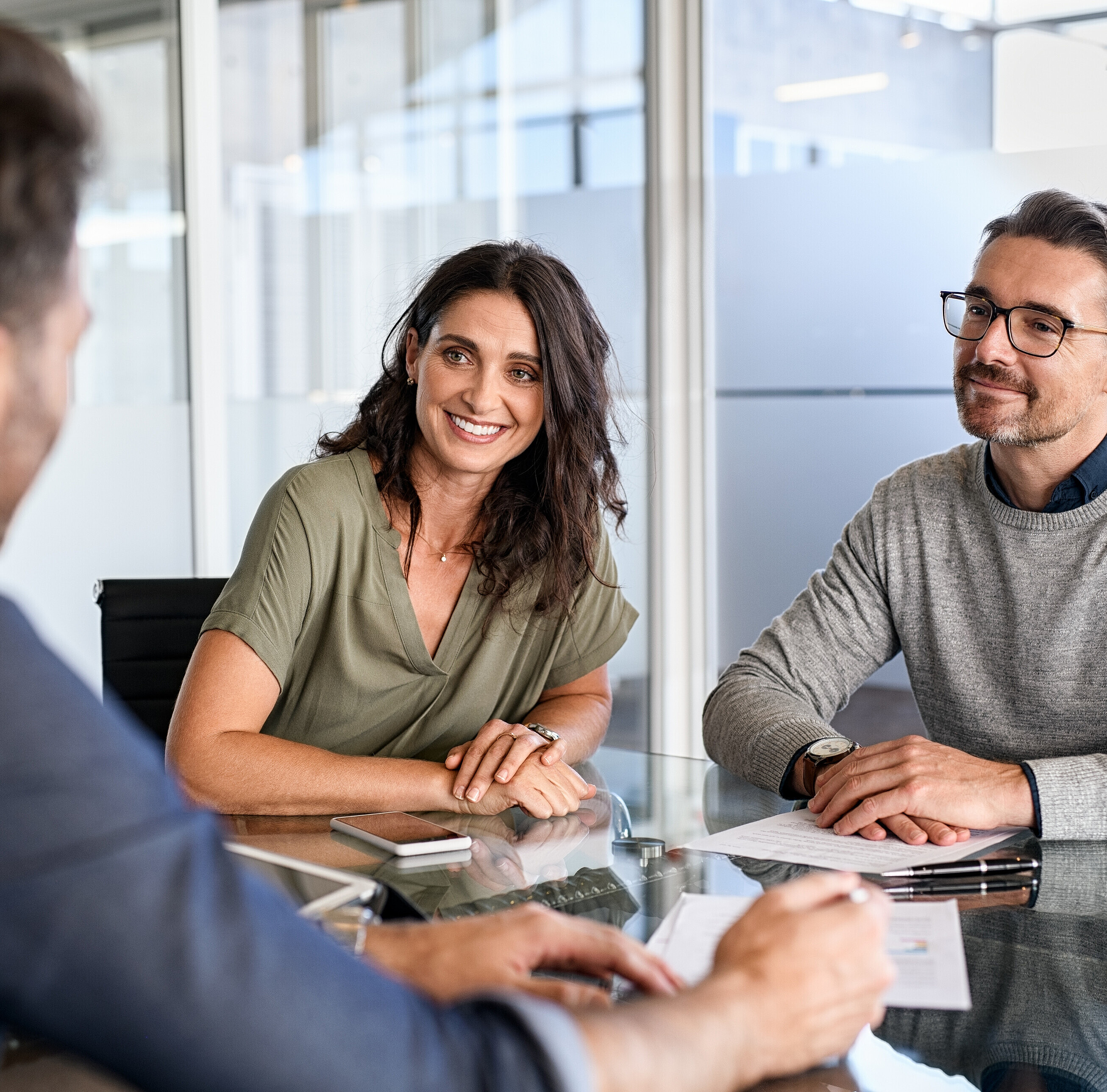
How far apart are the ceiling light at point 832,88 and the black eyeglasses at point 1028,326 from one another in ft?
6.69

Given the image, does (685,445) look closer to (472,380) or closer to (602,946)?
(472,380)

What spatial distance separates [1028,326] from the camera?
202 centimetres

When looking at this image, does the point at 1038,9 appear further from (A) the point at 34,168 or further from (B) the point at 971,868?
(A) the point at 34,168

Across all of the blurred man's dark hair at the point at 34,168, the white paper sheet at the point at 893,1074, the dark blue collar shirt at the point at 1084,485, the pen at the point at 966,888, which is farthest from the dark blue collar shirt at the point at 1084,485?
the blurred man's dark hair at the point at 34,168

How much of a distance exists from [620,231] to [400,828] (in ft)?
10.1

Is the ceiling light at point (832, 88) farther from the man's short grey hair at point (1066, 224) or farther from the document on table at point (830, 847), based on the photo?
the document on table at point (830, 847)

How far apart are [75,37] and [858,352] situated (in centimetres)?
234

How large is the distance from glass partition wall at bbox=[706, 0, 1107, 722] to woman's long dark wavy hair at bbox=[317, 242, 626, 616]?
5.96 ft

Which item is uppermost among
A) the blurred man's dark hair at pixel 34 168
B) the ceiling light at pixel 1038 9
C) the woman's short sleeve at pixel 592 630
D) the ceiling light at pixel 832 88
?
the ceiling light at pixel 1038 9

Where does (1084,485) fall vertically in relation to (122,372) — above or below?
below

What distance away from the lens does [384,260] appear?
11.7ft

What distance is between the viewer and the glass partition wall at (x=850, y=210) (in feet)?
11.3

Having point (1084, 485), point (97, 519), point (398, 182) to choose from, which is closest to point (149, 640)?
point (97, 519)

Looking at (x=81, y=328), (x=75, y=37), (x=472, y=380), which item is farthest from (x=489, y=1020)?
(x=75, y=37)
